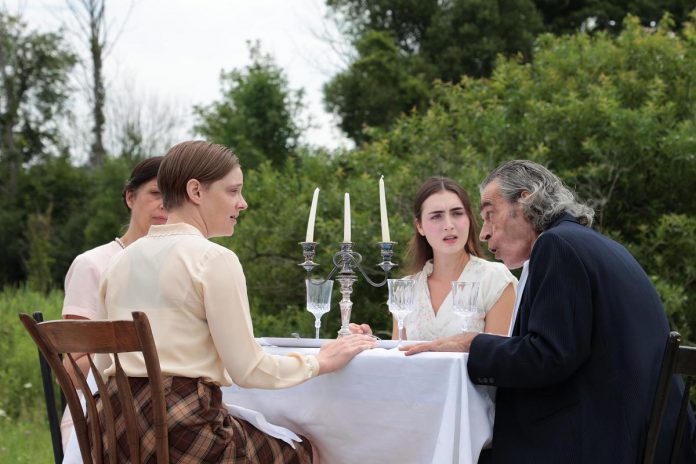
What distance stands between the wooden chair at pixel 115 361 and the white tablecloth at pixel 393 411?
60 centimetres

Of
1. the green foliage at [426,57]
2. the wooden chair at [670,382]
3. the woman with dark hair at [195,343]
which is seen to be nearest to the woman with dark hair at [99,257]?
the woman with dark hair at [195,343]

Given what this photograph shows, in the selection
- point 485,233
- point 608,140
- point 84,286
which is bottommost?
point 84,286

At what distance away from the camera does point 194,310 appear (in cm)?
270

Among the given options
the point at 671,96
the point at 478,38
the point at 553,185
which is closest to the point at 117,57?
the point at 478,38

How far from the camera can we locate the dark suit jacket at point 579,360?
2.69 metres

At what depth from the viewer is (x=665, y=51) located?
7250mm

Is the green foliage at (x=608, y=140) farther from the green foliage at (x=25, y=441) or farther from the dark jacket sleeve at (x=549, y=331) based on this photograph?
the dark jacket sleeve at (x=549, y=331)

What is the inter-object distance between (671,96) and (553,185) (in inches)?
173

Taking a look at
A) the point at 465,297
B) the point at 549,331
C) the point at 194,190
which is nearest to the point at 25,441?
the point at 194,190

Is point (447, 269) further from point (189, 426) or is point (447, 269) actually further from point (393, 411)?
point (189, 426)

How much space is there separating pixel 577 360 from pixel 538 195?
0.62 m

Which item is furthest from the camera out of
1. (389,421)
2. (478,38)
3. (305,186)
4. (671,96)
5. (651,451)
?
(478,38)

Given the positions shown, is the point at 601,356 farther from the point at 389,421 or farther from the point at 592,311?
the point at 389,421

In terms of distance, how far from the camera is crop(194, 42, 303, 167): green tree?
13.2 metres
